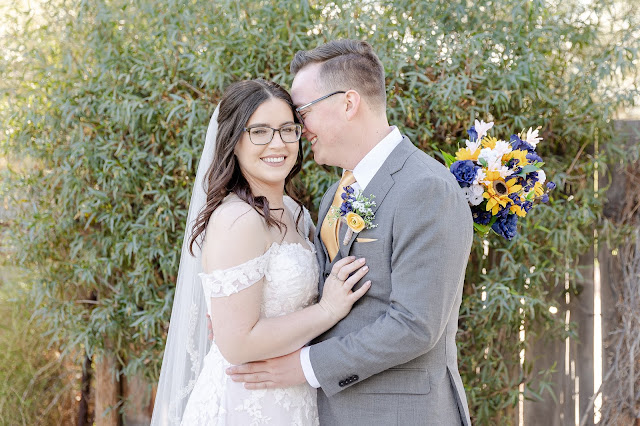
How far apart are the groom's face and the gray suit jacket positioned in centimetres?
23

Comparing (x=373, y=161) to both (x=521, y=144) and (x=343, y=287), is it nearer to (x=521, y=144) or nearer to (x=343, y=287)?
(x=343, y=287)

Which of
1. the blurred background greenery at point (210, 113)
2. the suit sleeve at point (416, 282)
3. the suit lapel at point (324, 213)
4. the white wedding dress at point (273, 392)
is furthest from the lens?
the blurred background greenery at point (210, 113)

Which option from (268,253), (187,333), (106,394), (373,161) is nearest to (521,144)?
(373,161)

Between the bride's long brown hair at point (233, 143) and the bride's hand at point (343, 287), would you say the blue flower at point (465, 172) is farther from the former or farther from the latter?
the bride's long brown hair at point (233, 143)

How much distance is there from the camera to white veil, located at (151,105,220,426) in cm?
235

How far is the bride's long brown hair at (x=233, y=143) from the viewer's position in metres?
2.04

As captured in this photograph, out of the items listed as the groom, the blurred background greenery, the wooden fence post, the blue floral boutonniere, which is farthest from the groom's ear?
the wooden fence post

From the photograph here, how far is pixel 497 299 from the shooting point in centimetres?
316

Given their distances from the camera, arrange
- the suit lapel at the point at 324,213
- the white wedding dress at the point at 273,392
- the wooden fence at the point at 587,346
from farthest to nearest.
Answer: the wooden fence at the point at 587,346 → the suit lapel at the point at 324,213 → the white wedding dress at the point at 273,392

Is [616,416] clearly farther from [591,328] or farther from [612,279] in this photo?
[612,279]

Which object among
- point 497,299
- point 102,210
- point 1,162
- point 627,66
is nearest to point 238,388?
point 497,299

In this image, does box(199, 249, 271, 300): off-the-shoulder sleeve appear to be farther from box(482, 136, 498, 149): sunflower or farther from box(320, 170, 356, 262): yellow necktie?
box(482, 136, 498, 149): sunflower

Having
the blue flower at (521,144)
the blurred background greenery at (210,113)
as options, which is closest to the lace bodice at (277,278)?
the blue flower at (521,144)

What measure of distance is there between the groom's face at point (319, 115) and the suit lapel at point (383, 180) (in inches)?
8.1
